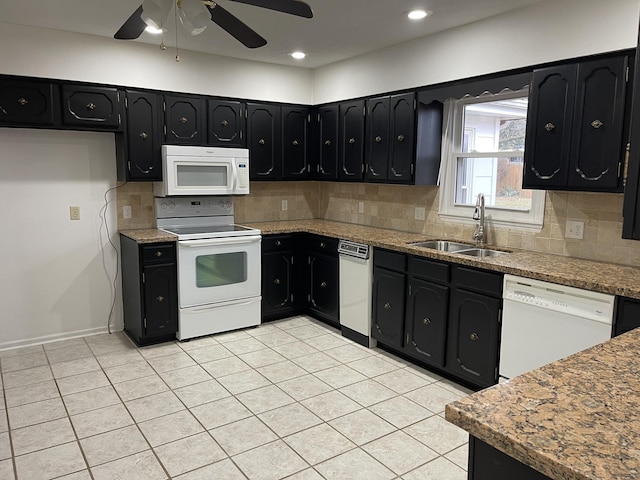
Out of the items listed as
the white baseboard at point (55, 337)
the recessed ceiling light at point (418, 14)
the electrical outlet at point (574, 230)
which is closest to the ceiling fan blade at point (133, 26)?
the recessed ceiling light at point (418, 14)

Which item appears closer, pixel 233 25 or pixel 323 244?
pixel 233 25

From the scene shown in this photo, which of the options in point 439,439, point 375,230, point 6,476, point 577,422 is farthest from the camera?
point 375,230

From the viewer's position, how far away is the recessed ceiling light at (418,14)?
327 cm

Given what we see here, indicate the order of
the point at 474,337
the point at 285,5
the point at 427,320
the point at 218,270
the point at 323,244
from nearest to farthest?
the point at 285,5 → the point at 474,337 → the point at 427,320 → the point at 218,270 → the point at 323,244

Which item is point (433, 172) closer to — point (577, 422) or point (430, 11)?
point (430, 11)

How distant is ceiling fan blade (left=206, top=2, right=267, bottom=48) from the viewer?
2.35 m

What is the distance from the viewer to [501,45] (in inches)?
131

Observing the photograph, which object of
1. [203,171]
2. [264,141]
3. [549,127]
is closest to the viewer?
[549,127]

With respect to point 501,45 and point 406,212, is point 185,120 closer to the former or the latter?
point 406,212

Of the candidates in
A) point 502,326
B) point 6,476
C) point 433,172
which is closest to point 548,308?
point 502,326

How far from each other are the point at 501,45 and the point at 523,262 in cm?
153

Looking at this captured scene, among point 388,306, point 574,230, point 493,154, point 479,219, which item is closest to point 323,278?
point 388,306

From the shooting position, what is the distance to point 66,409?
296cm

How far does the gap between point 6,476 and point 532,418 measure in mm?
2442
